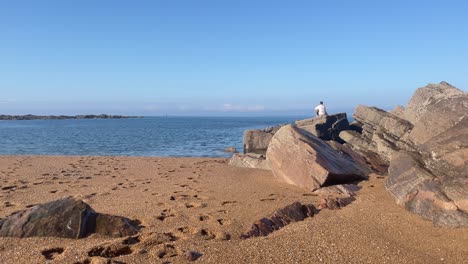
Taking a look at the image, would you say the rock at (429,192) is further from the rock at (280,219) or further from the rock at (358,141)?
the rock at (358,141)

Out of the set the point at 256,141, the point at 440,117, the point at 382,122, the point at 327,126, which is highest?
the point at 440,117

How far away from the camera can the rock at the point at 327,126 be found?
25.1m

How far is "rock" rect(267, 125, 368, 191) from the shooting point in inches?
430

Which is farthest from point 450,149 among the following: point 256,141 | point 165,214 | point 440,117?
point 256,141

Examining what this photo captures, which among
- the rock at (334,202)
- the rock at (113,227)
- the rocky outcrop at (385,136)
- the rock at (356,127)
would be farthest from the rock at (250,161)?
the rock at (356,127)

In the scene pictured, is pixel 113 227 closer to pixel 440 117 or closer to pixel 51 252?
pixel 51 252

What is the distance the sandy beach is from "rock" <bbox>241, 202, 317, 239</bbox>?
222 mm

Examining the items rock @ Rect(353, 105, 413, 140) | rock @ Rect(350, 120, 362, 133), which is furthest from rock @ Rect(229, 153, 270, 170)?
rock @ Rect(350, 120, 362, 133)

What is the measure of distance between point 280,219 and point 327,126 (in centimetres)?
1918

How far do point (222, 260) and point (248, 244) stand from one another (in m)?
0.78

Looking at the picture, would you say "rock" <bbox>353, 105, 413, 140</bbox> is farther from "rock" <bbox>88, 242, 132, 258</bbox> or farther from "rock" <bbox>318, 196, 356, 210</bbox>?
"rock" <bbox>88, 242, 132, 258</bbox>

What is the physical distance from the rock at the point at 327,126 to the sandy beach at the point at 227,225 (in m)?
12.0

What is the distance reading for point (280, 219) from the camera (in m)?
7.82

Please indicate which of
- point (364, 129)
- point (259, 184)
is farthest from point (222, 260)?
point (364, 129)
